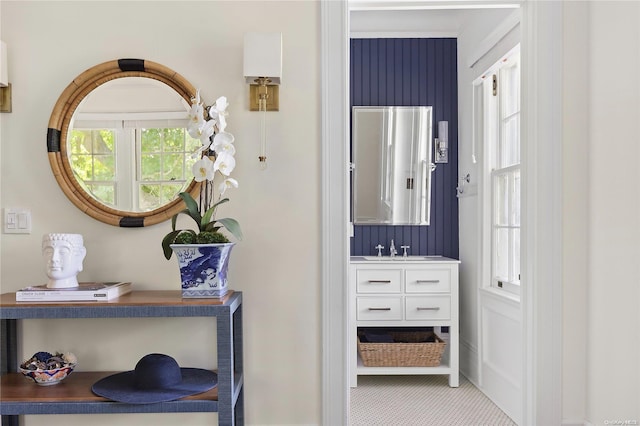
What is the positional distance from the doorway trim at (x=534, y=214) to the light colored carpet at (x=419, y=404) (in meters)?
0.71

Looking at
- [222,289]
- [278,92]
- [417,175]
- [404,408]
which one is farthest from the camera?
[417,175]

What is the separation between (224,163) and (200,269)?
0.43 m

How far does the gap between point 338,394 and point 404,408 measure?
102 cm

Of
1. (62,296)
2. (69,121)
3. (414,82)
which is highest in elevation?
(414,82)

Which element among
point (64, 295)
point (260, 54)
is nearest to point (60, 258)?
point (64, 295)

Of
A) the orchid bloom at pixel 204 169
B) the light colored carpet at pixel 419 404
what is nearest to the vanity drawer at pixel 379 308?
the light colored carpet at pixel 419 404

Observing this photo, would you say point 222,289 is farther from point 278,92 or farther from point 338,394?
point 278,92

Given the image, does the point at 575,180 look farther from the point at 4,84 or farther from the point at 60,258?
the point at 4,84

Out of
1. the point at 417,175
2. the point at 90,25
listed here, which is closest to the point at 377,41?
the point at 417,175

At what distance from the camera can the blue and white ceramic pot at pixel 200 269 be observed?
1.96 meters

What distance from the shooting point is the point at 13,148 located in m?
2.24

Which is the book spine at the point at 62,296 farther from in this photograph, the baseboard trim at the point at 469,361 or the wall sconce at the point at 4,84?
the baseboard trim at the point at 469,361

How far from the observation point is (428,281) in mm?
3465

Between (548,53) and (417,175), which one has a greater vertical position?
(548,53)
